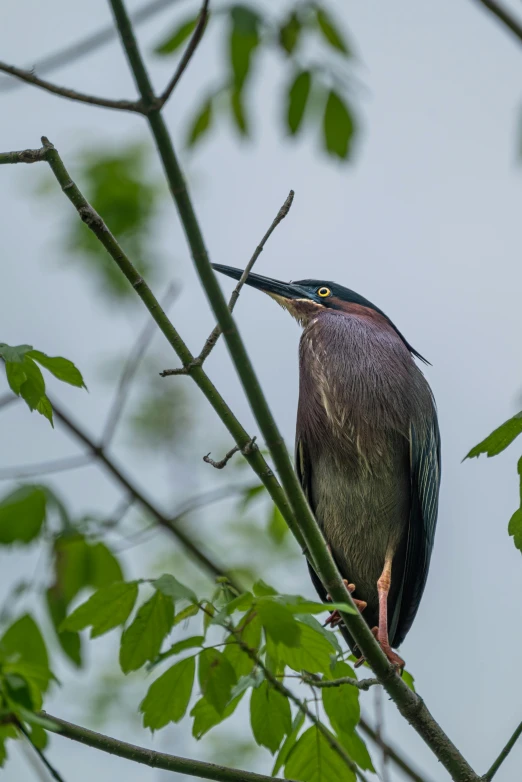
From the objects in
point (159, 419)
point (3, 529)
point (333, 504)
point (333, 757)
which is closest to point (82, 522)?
point (3, 529)

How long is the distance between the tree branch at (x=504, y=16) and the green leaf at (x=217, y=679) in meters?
1.42

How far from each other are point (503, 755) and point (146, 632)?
996mm

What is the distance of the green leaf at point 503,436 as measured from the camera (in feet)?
6.15

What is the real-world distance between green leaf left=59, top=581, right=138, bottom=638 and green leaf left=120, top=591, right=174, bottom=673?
3cm

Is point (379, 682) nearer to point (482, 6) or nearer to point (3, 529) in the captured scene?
point (3, 529)

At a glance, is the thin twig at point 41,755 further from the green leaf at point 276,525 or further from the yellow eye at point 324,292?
the yellow eye at point 324,292

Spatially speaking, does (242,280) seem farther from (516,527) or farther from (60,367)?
(516,527)

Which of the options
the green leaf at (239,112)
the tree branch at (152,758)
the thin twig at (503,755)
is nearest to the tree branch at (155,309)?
the green leaf at (239,112)

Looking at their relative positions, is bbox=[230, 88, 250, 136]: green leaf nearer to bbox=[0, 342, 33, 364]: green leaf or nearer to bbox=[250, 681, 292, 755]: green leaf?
bbox=[0, 342, 33, 364]: green leaf

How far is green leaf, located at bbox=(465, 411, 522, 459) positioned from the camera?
187 cm

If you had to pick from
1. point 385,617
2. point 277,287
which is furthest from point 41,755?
point 277,287

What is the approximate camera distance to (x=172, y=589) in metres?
1.75

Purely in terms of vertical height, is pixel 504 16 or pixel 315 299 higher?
pixel 315 299

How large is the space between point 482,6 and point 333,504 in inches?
91.9
